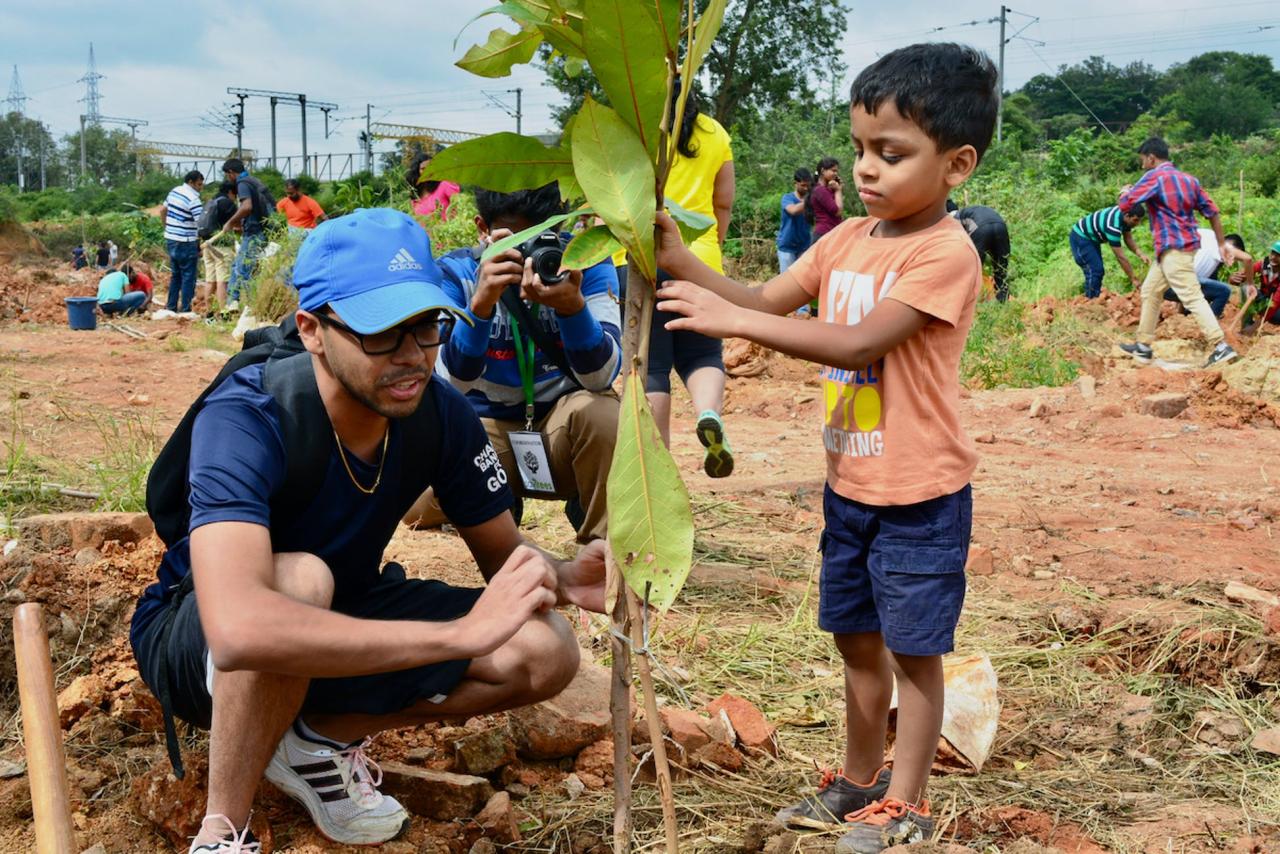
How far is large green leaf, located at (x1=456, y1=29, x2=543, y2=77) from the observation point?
169cm

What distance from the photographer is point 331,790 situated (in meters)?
2.16

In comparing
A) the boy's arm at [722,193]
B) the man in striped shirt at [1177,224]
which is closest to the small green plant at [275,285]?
the boy's arm at [722,193]

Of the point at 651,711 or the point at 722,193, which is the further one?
the point at 722,193

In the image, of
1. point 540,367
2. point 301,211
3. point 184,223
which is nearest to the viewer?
point 540,367

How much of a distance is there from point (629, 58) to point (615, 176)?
0.15 m

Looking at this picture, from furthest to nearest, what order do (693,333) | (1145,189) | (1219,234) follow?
(1219,234) → (1145,189) → (693,333)

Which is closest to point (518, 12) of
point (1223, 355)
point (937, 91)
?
point (937, 91)

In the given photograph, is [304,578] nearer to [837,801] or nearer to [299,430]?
[299,430]

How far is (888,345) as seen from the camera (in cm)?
205

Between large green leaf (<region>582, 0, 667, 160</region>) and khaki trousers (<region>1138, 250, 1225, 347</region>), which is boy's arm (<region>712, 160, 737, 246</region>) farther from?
khaki trousers (<region>1138, 250, 1225, 347</region>)

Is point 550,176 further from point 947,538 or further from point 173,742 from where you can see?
point 173,742

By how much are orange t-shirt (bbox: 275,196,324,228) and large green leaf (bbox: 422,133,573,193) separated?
386 inches

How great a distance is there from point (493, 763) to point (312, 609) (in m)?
0.81

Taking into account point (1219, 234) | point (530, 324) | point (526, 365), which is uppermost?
point (1219, 234)
